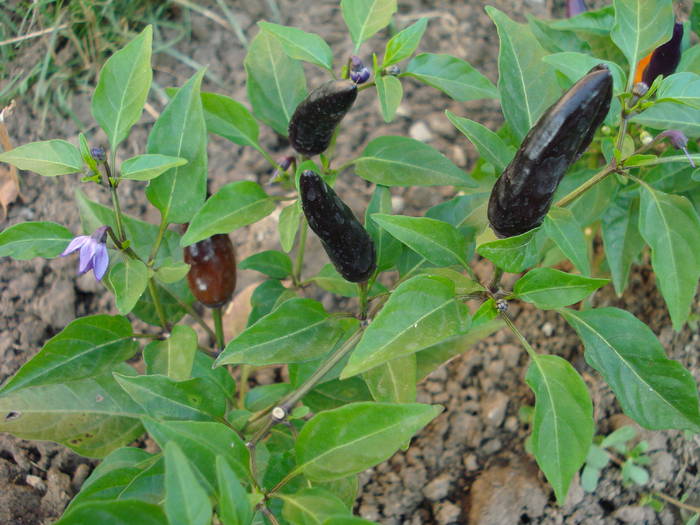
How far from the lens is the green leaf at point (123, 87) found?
1.70 metres

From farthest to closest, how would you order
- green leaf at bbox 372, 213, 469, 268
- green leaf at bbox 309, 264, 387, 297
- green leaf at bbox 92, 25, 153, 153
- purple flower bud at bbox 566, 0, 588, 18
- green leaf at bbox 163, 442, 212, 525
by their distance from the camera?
purple flower bud at bbox 566, 0, 588, 18 → green leaf at bbox 309, 264, 387, 297 → green leaf at bbox 92, 25, 153, 153 → green leaf at bbox 372, 213, 469, 268 → green leaf at bbox 163, 442, 212, 525

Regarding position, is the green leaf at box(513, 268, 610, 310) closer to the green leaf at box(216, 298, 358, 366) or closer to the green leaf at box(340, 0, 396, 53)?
the green leaf at box(216, 298, 358, 366)

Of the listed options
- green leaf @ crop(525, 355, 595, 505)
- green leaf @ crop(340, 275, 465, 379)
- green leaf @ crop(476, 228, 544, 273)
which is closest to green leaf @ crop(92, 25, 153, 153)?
green leaf @ crop(340, 275, 465, 379)

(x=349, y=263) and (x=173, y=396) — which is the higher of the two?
(x=349, y=263)

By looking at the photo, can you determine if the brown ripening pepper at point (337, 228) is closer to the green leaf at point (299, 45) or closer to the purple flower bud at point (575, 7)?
the green leaf at point (299, 45)

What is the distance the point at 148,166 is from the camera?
63.5 inches

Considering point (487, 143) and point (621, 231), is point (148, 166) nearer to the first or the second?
point (487, 143)

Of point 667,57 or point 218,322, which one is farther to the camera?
point 218,322

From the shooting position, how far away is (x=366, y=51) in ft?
10.3

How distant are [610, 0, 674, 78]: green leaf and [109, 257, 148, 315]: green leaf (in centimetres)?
129

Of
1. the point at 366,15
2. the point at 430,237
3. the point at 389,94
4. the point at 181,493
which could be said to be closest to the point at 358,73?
the point at 389,94

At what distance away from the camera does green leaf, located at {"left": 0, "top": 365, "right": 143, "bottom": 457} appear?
1.83m

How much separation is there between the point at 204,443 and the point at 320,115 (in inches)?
32.1

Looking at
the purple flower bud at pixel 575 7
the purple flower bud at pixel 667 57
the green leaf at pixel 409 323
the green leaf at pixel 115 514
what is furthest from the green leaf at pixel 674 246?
the green leaf at pixel 115 514
